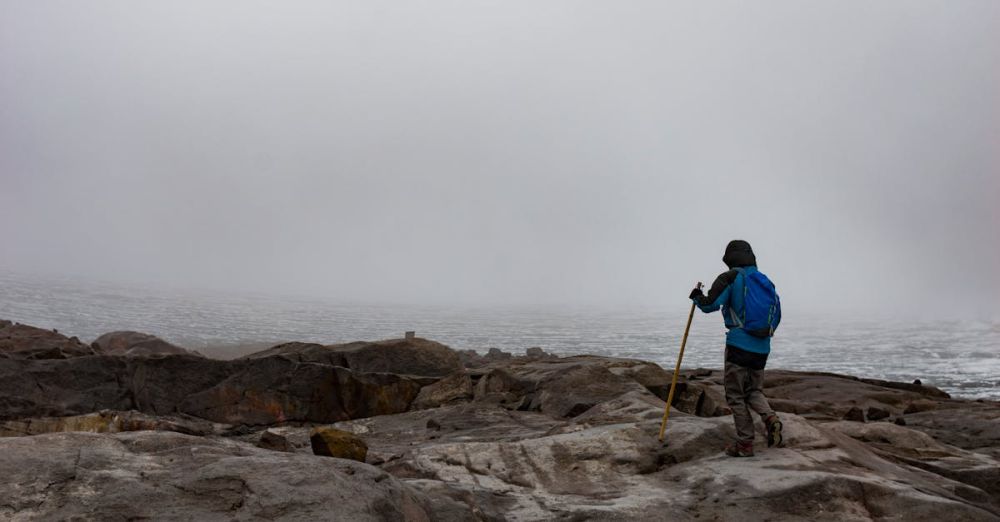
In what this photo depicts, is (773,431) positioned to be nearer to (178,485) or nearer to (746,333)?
(746,333)

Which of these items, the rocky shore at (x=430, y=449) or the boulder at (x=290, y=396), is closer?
the rocky shore at (x=430, y=449)

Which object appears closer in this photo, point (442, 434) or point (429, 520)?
point (429, 520)

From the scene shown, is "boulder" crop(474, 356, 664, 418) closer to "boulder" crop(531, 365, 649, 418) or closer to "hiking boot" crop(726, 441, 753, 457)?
"boulder" crop(531, 365, 649, 418)

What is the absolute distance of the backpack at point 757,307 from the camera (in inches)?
324

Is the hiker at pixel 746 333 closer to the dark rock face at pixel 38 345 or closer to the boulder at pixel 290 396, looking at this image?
the boulder at pixel 290 396

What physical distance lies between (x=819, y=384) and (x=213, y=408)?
64.2 feet

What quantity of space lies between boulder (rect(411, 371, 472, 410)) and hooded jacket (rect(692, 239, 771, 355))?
7.66 meters

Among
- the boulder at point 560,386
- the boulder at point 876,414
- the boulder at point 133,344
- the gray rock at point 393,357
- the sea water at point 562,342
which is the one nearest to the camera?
the boulder at point 560,386

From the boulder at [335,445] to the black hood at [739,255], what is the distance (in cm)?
531

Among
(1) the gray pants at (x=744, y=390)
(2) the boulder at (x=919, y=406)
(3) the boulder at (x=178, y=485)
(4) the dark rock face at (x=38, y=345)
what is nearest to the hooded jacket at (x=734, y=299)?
(1) the gray pants at (x=744, y=390)

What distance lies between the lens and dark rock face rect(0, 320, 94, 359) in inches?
642

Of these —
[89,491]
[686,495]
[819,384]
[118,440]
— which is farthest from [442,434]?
[819,384]

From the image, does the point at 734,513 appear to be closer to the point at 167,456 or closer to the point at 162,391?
the point at 167,456

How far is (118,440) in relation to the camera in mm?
6020
